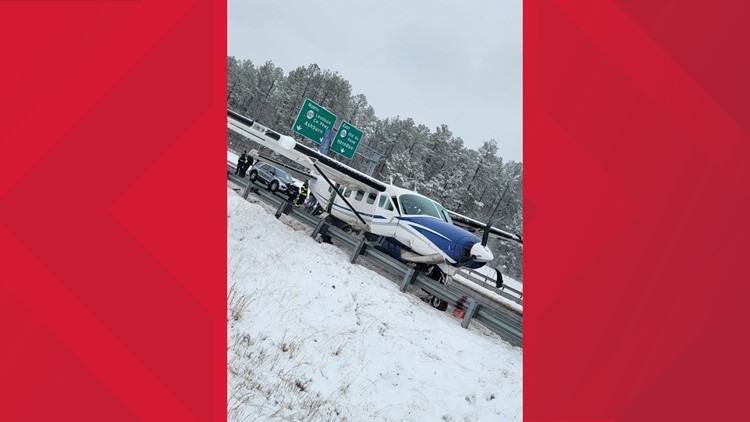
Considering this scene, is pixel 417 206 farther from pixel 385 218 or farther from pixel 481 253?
pixel 481 253

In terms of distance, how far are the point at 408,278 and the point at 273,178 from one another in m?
15.6

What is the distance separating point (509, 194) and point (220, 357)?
6094cm

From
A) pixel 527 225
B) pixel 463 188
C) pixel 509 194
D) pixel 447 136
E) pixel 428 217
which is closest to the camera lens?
pixel 527 225

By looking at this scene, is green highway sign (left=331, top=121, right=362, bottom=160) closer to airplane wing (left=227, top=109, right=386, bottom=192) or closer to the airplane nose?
airplane wing (left=227, top=109, right=386, bottom=192)

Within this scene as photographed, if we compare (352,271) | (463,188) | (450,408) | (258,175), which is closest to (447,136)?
(463,188)

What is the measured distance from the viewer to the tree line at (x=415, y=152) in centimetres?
4822

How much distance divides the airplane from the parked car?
8.26 metres

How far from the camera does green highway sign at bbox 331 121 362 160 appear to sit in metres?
23.0

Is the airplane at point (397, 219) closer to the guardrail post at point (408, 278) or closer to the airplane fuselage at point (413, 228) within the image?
the airplane fuselage at point (413, 228)

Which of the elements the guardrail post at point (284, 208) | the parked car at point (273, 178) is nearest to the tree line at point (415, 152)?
the parked car at point (273, 178)

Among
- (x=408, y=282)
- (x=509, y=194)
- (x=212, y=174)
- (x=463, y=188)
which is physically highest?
(x=509, y=194)

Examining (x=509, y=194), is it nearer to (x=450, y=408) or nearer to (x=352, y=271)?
(x=352, y=271)

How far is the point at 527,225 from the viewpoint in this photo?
173 inches

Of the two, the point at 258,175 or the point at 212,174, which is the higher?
the point at 258,175
